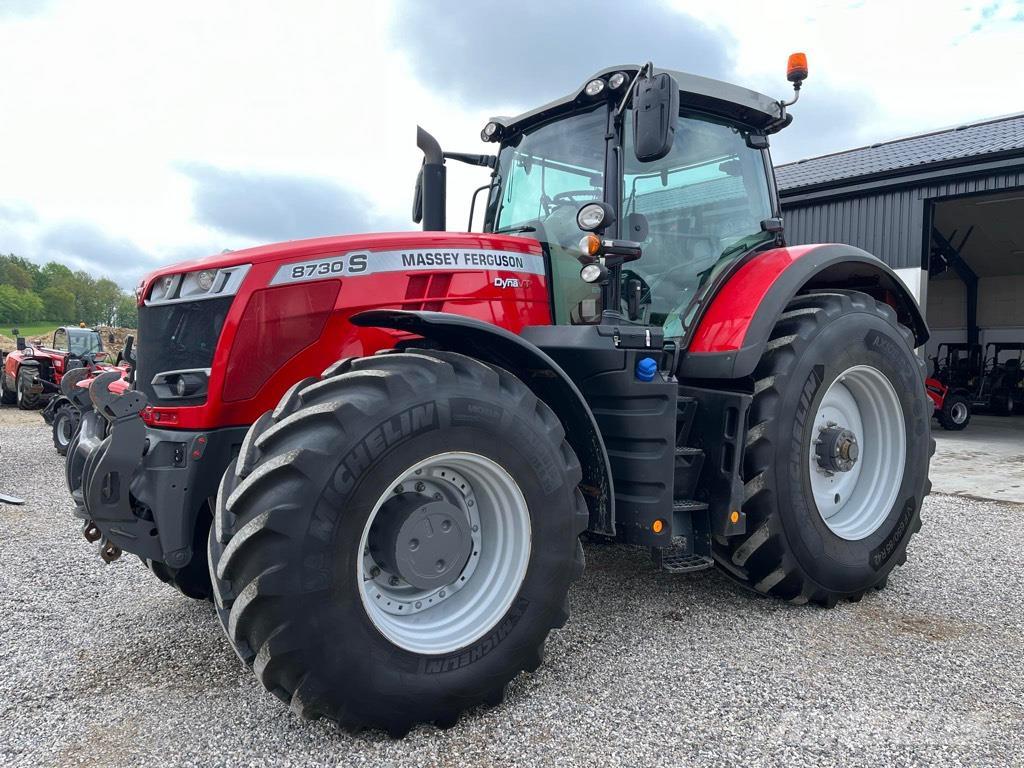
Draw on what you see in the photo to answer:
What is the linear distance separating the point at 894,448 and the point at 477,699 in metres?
2.59

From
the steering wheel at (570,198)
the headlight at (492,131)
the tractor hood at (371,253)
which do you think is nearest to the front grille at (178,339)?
the tractor hood at (371,253)

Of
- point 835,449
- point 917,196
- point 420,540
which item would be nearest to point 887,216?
point 917,196

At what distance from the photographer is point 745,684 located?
2.56 metres

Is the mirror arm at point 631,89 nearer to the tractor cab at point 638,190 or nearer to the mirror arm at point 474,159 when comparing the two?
the tractor cab at point 638,190

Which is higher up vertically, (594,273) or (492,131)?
(492,131)

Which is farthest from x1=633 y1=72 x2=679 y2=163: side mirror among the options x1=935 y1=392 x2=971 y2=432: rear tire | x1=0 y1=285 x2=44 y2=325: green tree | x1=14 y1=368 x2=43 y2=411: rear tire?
x1=0 y1=285 x2=44 y2=325: green tree

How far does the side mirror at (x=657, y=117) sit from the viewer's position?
2.60 m

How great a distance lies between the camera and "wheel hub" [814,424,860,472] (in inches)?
131

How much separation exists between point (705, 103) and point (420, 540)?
2452mm

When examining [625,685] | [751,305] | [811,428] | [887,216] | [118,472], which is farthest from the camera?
[887,216]

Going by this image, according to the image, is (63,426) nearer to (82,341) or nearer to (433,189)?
(433,189)

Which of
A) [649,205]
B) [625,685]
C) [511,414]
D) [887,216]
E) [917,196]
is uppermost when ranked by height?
[917,196]

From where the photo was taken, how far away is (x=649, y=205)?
126 inches

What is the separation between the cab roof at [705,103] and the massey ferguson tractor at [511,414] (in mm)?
17
